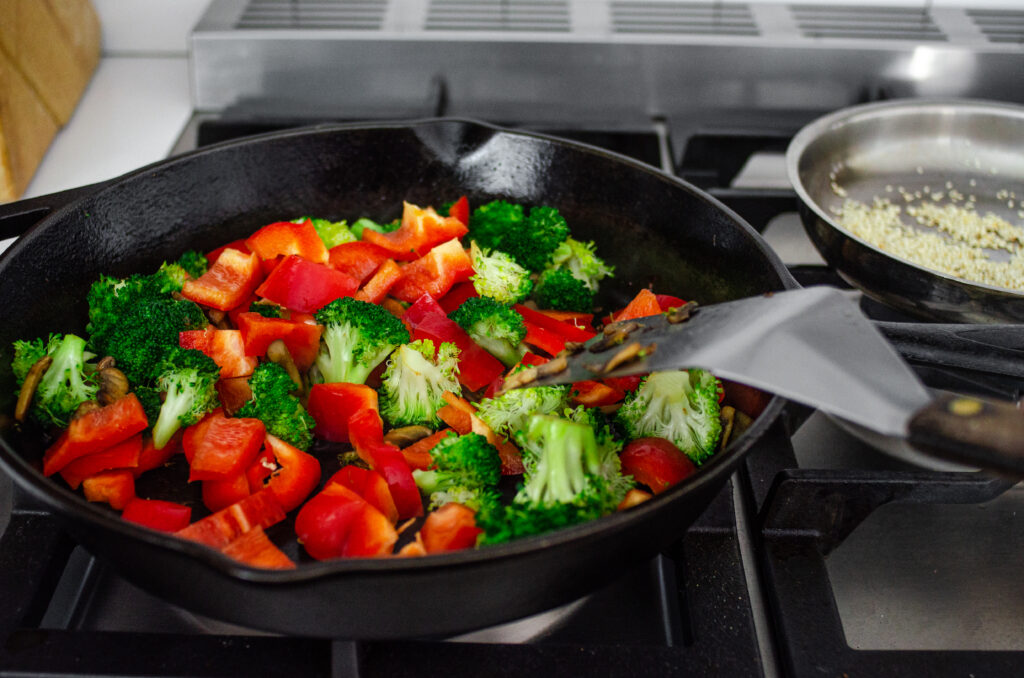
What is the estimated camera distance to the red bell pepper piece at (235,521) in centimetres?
94

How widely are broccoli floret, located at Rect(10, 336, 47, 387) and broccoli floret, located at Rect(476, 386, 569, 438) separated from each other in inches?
23.2

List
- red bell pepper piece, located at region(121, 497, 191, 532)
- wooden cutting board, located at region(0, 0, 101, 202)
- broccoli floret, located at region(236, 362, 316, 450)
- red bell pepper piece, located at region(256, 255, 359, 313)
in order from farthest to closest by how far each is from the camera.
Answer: wooden cutting board, located at region(0, 0, 101, 202) → red bell pepper piece, located at region(256, 255, 359, 313) → broccoli floret, located at region(236, 362, 316, 450) → red bell pepper piece, located at region(121, 497, 191, 532)

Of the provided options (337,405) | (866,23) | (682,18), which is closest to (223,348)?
(337,405)

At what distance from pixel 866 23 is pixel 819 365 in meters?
1.58

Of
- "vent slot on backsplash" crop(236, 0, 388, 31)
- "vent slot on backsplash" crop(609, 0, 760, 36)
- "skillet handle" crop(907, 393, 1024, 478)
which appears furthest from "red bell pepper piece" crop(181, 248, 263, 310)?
"vent slot on backsplash" crop(609, 0, 760, 36)

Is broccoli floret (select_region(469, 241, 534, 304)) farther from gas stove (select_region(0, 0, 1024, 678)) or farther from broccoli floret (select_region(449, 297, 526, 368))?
gas stove (select_region(0, 0, 1024, 678))

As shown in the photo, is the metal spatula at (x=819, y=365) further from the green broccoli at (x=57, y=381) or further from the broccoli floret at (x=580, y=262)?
the green broccoli at (x=57, y=381)

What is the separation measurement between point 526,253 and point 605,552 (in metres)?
0.64

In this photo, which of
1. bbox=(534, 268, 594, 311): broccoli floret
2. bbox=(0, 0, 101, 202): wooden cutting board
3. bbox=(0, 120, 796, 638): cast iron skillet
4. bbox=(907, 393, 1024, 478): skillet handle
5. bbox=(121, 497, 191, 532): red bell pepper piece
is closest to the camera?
bbox=(907, 393, 1024, 478): skillet handle

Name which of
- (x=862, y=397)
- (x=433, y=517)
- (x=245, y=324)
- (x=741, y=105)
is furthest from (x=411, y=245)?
(x=741, y=105)

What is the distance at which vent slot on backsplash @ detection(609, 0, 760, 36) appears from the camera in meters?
1.89

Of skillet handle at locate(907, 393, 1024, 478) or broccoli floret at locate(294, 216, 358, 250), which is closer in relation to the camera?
skillet handle at locate(907, 393, 1024, 478)

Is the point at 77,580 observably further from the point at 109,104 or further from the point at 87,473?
the point at 109,104

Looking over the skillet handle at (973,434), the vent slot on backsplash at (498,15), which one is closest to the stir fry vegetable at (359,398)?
the skillet handle at (973,434)
